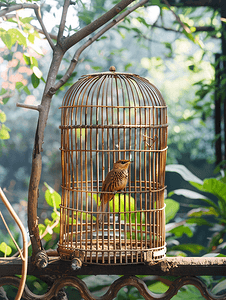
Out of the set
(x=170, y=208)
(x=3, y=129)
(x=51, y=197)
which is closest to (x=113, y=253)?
(x=51, y=197)

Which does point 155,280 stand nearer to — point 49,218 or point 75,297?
point 75,297

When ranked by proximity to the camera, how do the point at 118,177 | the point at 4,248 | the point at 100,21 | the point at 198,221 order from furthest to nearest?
1. the point at 198,221
2. the point at 4,248
3. the point at 100,21
4. the point at 118,177

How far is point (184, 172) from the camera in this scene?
2572 mm

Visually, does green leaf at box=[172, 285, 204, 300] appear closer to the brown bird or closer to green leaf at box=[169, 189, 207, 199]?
green leaf at box=[169, 189, 207, 199]

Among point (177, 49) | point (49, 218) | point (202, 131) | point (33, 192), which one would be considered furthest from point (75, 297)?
point (177, 49)

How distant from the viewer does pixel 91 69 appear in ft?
8.54

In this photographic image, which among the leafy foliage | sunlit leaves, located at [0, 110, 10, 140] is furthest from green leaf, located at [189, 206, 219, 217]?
sunlit leaves, located at [0, 110, 10, 140]

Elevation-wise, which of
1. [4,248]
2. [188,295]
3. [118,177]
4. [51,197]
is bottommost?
[188,295]

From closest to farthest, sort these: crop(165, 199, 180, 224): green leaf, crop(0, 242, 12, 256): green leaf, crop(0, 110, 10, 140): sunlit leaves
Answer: crop(0, 242, 12, 256): green leaf, crop(0, 110, 10, 140): sunlit leaves, crop(165, 199, 180, 224): green leaf

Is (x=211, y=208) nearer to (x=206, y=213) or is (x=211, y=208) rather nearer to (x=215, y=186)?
(x=206, y=213)

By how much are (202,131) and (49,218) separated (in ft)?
4.96

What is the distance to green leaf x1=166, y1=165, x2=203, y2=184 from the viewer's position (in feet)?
8.29

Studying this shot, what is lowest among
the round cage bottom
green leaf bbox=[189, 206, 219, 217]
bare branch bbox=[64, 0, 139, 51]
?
the round cage bottom

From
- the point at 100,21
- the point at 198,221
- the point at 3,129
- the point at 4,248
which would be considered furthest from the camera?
the point at 198,221
